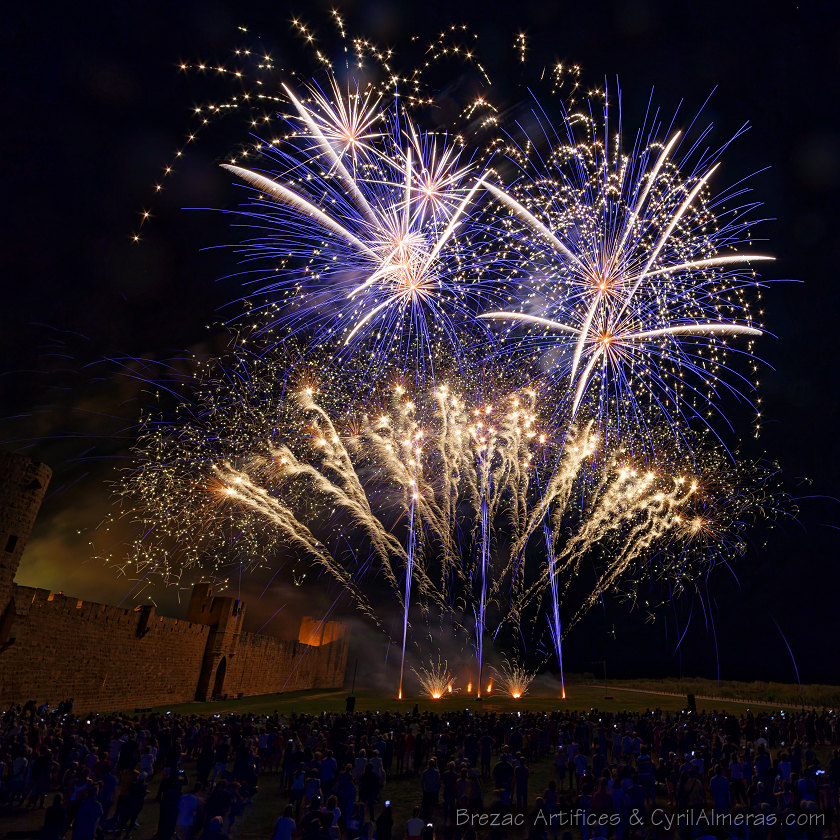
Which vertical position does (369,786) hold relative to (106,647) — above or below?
below

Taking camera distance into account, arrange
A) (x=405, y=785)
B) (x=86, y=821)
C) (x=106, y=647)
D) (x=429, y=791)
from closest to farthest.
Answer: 1. (x=86, y=821)
2. (x=429, y=791)
3. (x=405, y=785)
4. (x=106, y=647)

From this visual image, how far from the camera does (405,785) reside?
1407cm

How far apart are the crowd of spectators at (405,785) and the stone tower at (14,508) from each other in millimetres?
6583

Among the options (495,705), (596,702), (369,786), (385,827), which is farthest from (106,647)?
(385,827)

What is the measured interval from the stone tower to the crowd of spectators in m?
6.58

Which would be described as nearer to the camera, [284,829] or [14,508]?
[284,829]

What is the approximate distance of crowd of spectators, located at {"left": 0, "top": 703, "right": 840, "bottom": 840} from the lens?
795 cm

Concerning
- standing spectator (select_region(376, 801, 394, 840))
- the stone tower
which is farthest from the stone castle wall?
standing spectator (select_region(376, 801, 394, 840))

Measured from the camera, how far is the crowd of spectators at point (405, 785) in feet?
26.1

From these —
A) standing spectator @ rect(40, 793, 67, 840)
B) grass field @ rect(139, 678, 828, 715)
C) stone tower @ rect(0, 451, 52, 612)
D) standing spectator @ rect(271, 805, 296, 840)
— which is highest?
stone tower @ rect(0, 451, 52, 612)

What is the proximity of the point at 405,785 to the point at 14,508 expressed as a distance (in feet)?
59.4

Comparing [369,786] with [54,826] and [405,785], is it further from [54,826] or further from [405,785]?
[54,826]

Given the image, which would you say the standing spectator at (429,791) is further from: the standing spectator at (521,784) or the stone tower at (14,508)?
the stone tower at (14,508)

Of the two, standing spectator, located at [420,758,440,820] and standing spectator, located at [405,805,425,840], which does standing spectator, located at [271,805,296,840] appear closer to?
standing spectator, located at [405,805,425,840]
